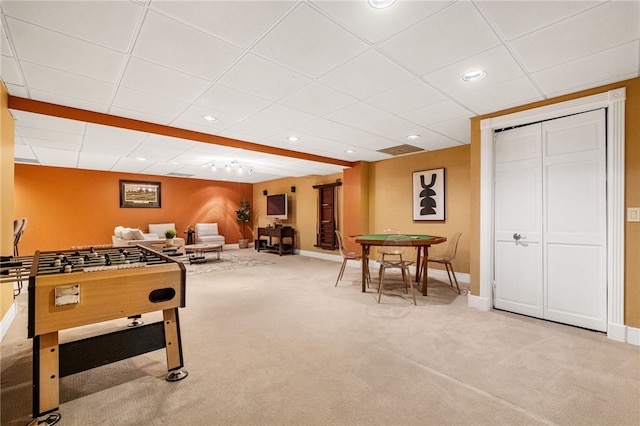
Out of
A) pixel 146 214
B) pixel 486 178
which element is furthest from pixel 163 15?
pixel 146 214

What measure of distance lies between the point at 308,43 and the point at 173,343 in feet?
8.03

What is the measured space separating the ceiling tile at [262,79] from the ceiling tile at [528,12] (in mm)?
1522

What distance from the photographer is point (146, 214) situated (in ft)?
28.8

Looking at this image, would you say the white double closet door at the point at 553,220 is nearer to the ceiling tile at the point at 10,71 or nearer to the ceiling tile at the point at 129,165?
the ceiling tile at the point at 10,71

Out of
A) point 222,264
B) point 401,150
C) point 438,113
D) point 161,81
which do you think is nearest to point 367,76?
point 438,113

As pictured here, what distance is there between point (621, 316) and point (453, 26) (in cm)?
304

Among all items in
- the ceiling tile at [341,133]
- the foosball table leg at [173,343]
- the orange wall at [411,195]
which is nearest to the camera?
the foosball table leg at [173,343]

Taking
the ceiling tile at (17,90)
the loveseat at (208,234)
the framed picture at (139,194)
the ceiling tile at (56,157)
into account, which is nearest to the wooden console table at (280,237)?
the loveseat at (208,234)

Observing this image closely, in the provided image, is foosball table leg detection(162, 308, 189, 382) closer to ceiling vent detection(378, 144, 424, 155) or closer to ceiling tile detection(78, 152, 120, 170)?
ceiling vent detection(378, 144, 424, 155)

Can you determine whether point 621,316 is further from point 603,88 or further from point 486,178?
point 603,88

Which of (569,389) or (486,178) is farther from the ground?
(486,178)

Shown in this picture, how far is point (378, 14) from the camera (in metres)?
1.82

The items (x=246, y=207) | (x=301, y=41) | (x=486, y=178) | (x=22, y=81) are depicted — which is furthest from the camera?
(x=246, y=207)

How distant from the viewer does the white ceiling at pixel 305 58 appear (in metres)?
1.82
